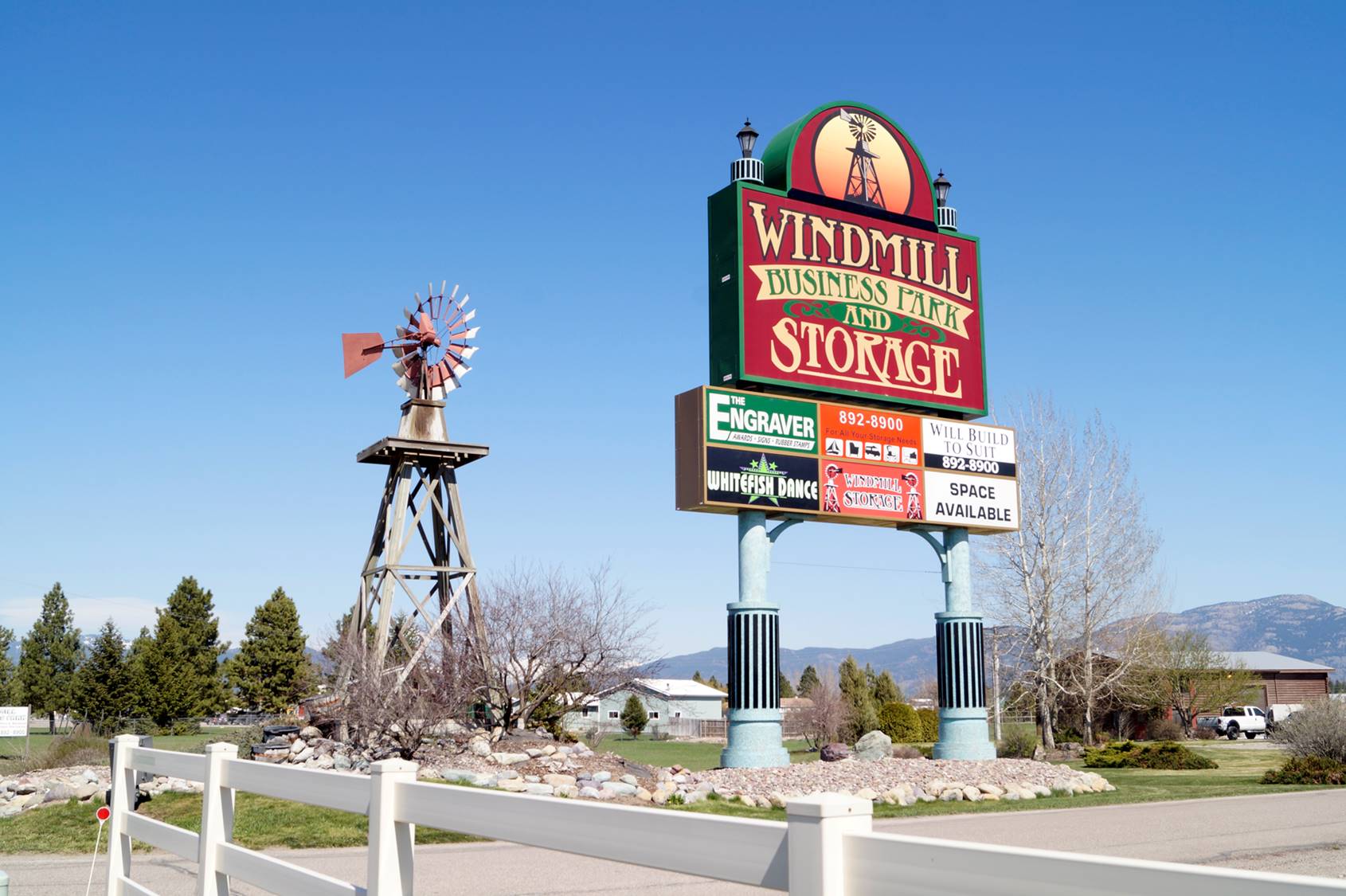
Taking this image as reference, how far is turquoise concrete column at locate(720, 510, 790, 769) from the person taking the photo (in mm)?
22203

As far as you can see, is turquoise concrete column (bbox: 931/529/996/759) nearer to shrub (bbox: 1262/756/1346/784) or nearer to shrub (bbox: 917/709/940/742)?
shrub (bbox: 1262/756/1346/784)

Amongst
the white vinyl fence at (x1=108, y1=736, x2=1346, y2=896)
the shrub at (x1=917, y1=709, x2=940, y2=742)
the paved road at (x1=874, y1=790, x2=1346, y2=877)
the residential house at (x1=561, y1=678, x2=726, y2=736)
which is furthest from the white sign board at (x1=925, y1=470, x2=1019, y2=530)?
the residential house at (x1=561, y1=678, x2=726, y2=736)

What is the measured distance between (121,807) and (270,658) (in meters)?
64.9

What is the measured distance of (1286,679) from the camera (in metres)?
69.2

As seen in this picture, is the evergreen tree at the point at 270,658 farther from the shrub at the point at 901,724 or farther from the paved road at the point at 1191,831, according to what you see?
the paved road at the point at 1191,831

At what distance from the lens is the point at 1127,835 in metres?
15.2

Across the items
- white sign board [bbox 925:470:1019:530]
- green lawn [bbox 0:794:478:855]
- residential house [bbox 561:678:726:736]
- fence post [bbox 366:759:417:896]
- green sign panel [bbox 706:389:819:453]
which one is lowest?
residential house [bbox 561:678:726:736]

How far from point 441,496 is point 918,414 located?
13.2 metres

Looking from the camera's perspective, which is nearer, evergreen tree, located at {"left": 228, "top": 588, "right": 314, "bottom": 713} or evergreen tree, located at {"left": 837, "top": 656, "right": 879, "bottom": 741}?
evergreen tree, located at {"left": 837, "top": 656, "right": 879, "bottom": 741}

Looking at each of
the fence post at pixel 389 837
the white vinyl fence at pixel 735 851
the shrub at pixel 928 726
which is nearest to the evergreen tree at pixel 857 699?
the shrub at pixel 928 726

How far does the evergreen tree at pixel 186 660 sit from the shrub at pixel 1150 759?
48.9 meters

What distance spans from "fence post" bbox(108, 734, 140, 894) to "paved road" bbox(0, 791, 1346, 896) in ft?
9.11

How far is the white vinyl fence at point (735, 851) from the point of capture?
7.30ft

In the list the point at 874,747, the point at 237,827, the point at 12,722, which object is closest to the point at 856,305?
the point at 874,747
